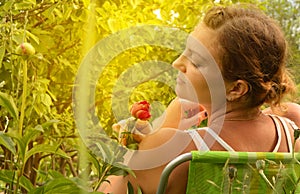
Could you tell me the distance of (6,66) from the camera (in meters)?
1.38

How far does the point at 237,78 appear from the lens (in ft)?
4.36

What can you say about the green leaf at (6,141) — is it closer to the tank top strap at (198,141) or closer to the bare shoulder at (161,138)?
the bare shoulder at (161,138)

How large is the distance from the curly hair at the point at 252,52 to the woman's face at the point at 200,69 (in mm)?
19

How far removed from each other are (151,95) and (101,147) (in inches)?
52.6

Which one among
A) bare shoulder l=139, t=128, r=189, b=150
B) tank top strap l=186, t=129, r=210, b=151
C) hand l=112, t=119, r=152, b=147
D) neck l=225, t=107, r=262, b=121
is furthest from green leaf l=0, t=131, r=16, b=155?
neck l=225, t=107, r=262, b=121

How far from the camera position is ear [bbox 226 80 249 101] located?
1319 millimetres

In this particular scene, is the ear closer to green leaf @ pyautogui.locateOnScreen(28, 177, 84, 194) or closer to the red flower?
the red flower

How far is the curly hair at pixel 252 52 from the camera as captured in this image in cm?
132

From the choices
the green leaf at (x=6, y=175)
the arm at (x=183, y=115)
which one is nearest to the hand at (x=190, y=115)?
the arm at (x=183, y=115)

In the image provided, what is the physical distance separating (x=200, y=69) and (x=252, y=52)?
0.12m

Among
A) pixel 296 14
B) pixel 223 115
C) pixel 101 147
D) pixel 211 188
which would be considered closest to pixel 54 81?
pixel 223 115

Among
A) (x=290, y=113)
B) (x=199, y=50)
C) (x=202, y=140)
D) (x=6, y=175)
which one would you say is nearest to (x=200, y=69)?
(x=199, y=50)

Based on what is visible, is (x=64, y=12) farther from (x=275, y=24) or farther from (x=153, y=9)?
(x=275, y=24)

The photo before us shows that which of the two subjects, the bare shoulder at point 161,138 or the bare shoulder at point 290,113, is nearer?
the bare shoulder at point 161,138
